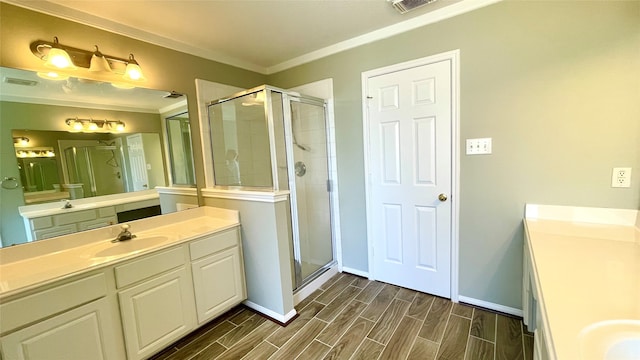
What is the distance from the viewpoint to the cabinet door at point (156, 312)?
160 centimetres

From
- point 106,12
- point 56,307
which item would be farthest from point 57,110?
point 56,307

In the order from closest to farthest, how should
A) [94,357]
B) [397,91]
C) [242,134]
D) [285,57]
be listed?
[94,357] → [397,91] → [242,134] → [285,57]

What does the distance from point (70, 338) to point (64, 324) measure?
0.09m

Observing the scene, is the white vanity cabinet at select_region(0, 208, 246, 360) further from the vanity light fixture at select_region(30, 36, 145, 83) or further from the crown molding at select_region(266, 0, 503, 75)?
the crown molding at select_region(266, 0, 503, 75)

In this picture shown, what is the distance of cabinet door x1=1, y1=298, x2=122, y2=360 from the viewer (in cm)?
124

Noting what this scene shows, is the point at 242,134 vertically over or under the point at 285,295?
over

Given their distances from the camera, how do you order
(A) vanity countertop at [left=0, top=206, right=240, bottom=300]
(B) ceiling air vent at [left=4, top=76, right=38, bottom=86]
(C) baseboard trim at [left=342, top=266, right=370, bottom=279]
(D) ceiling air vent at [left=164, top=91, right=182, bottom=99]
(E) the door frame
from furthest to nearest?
(C) baseboard trim at [left=342, top=266, right=370, bottom=279] < (D) ceiling air vent at [left=164, top=91, right=182, bottom=99] < (E) the door frame < (B) ceiling air vent at [left=4, top=76, right=38, bottom=86] < (A) vanity countertop at [left=0, top=206, right=240, bottom=300]

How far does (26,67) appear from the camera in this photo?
63.4 inches

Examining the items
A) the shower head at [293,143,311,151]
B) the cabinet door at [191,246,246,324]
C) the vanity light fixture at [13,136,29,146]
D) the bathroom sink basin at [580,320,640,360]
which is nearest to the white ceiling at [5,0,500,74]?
the vanity light fixture at [13,136,29,146]

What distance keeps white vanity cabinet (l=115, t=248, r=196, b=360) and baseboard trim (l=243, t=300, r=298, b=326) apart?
1.66 feet

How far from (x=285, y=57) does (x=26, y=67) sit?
1.98 metres

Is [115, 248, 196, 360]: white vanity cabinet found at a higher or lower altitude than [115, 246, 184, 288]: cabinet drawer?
lower

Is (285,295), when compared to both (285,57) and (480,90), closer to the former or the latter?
(480,90)

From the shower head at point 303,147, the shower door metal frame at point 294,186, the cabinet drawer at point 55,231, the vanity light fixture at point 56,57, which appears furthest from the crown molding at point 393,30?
the cabinet drawer at point 55,231
